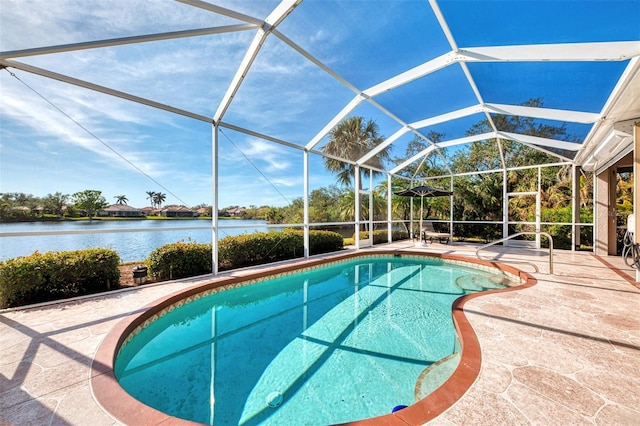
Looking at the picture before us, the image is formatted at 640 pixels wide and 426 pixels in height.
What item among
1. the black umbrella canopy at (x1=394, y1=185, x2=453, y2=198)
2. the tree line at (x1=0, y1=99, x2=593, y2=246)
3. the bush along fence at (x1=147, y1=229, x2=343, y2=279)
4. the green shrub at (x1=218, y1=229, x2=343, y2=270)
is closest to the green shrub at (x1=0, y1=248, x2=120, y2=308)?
the bush along fence at (x1=147, y1=229, x2=343, y2=279)

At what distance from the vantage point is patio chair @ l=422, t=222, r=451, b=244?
11.2 metres

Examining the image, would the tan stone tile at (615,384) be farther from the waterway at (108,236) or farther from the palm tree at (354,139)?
the palm tree at (354,139)

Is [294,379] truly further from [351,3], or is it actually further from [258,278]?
[351,3]

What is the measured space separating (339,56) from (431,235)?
872cm

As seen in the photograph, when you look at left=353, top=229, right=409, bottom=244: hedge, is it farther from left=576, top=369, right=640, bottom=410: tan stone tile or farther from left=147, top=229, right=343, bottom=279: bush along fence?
left=576, top=369, right=640, bottom=410: tan stone tile

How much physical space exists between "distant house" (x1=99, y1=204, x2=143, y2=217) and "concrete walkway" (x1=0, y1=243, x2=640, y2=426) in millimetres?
1631

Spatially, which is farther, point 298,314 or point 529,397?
point 298,314

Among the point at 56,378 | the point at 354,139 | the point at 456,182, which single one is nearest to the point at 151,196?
the point at 56,378

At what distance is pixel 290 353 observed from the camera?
11.2 feet

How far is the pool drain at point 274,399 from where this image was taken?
8.18 ft

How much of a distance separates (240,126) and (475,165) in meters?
14.0

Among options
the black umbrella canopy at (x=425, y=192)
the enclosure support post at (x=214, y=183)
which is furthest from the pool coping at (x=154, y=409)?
the black umbrella canopy at (x=425, y=192)

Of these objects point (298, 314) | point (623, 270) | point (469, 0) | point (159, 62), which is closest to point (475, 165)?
point (623, 270)

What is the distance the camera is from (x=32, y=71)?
146 inches
